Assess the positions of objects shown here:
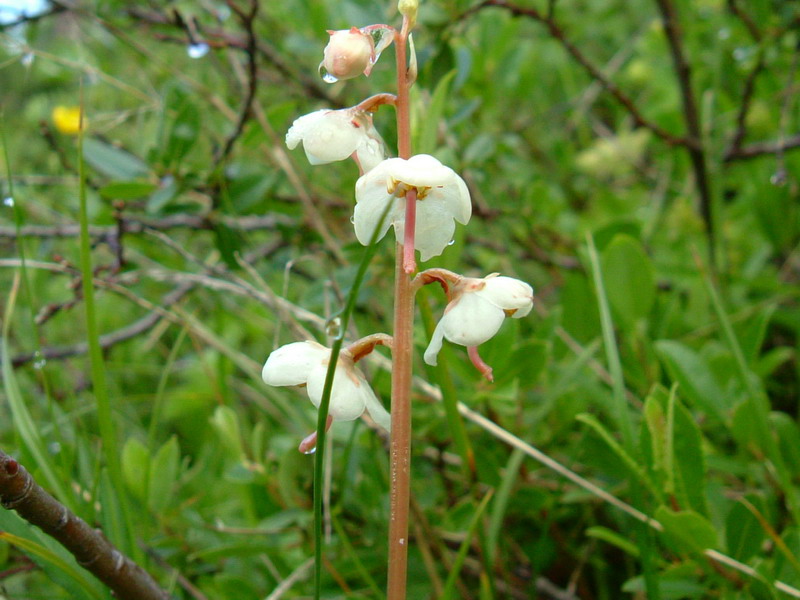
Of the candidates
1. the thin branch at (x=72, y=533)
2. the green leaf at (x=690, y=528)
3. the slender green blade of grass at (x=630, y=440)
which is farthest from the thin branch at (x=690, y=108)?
the thin branch at (x=72, y=533)

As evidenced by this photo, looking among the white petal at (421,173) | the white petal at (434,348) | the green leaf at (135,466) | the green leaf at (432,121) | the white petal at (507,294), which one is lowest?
the green leaf at (135,466)

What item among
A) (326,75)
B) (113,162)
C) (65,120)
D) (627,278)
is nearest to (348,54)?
(326,75)

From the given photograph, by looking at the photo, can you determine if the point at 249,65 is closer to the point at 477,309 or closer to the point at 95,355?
the point at 95,355

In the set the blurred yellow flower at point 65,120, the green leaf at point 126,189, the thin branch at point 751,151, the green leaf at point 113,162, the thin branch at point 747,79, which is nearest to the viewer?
the green leaf at point 126,189

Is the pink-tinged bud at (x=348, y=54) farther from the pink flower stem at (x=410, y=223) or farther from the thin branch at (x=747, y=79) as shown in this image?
the thin branch at (x=747, y=79)

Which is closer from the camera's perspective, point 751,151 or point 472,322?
point 472,322

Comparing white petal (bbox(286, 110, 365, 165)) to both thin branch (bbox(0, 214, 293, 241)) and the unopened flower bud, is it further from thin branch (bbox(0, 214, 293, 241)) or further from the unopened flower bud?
thin branch (bbox(0, 214, 293, 241))

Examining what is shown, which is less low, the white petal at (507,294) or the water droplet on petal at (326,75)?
the water droplet on petal at (326,75)
